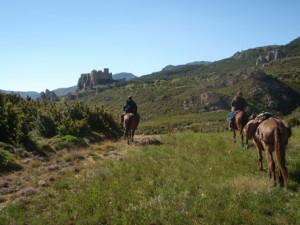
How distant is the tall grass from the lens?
865cm

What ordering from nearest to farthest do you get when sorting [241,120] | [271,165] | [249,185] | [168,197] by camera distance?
[168,197], [249,185], [271,165], [241,120]

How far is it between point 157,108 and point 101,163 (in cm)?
11048

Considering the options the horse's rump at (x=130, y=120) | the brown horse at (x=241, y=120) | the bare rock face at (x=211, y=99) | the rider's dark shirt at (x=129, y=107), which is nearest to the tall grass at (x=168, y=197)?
the brown horse at (x=241, y=120)

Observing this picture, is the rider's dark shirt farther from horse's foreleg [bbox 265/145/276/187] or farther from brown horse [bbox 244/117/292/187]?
horse's foreleg [bbox 265/145/276/187]

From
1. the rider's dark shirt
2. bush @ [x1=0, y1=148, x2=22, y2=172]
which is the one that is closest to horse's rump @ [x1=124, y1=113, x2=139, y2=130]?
the rider's dark shirt

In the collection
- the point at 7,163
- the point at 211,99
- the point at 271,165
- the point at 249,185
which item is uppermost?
the point at 7,163

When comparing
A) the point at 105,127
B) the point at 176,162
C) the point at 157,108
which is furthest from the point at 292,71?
the point at 176,162

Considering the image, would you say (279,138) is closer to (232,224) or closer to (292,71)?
(232,224)

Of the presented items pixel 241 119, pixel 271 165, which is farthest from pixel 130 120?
pixel 271 165

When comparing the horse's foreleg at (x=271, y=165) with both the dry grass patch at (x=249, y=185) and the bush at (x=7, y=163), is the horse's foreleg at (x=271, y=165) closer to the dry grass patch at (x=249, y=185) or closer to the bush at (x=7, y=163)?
the dry grass patch at (x=249, y=185)

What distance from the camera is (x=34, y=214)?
9289mm

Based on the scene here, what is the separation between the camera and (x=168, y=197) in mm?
10023

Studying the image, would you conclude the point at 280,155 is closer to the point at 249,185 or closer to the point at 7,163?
the point at 249,185

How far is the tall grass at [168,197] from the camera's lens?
8648 millimetres
